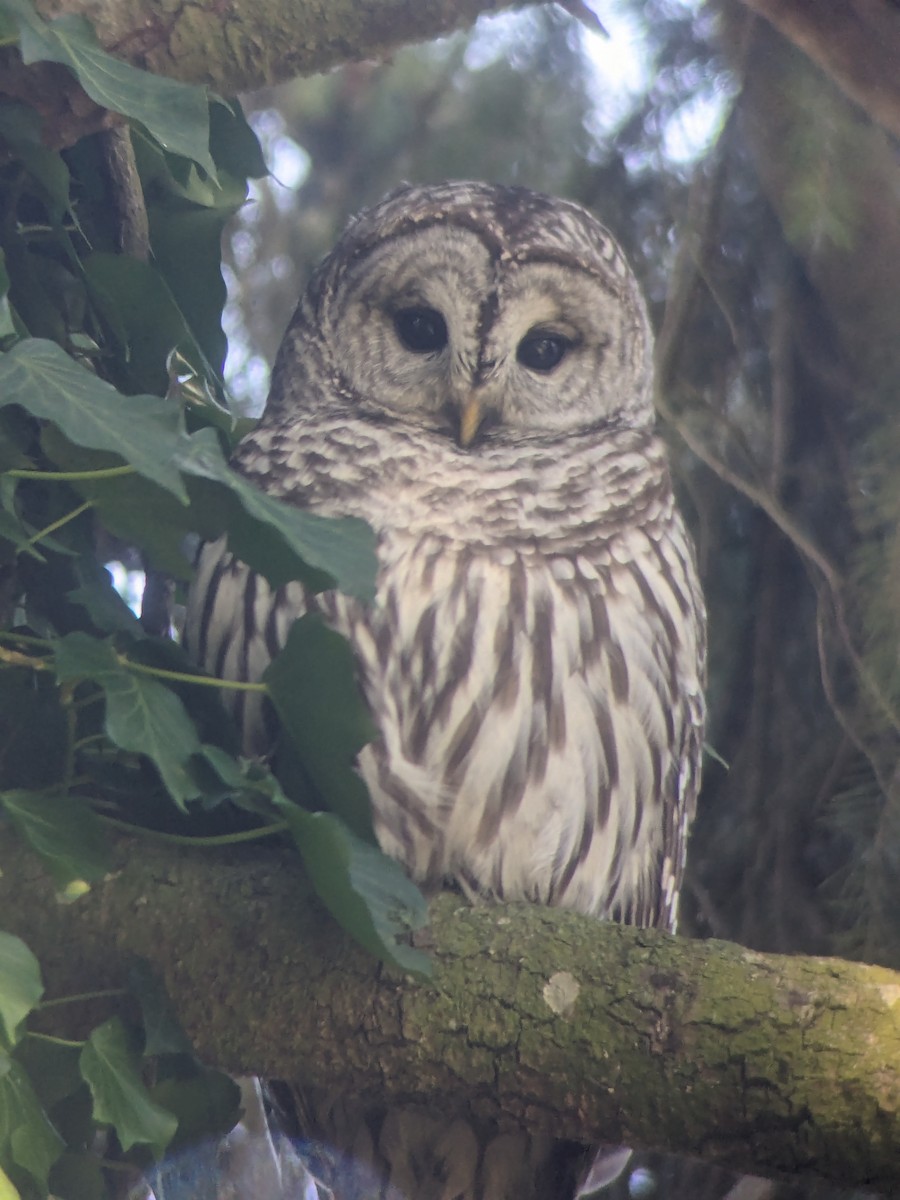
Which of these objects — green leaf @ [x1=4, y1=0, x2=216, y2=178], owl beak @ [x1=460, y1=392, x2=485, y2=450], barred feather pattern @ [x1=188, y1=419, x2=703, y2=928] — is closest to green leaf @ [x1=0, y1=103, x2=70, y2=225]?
green leaf @ [x1=4, y1=0, x2=216, y2=178]

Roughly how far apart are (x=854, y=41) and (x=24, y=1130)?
1.14 meters

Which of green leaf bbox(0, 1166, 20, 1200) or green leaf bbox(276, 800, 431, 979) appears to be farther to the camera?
green leaf bbox(276, 800, 431, 979)

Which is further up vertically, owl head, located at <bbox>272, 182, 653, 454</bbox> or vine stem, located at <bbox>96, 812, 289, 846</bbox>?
owl head, located at <bbox>272, 182, 653, 454</bbox>

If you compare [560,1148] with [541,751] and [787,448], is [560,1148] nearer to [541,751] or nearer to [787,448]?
[541,751]

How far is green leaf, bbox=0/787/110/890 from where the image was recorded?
0.95m

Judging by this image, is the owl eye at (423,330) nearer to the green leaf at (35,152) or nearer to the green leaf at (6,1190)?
the green leaf at (35,152)

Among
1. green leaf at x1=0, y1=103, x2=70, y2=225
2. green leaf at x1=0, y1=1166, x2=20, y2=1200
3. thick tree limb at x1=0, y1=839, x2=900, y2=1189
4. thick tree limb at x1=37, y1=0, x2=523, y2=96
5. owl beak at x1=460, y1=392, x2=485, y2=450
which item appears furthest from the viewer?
owl beak at x1=460, y1=392, x2=485, y2=450

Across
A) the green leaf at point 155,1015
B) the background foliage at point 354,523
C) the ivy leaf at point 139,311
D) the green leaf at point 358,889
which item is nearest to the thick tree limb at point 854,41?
the background foliage at point 354,523

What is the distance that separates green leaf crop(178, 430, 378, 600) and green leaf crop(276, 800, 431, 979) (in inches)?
6.0

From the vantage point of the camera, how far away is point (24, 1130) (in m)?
0.91

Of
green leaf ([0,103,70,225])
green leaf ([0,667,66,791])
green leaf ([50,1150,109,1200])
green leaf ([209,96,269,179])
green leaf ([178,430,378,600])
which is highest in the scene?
green leaf ([209,96,269,179])

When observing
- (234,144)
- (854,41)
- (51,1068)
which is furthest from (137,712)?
(854,41)

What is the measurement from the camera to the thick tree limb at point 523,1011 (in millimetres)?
887

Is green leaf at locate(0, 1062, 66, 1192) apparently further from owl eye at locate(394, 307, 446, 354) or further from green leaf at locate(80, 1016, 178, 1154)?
owl eye at locate(394, 307, 446, 354)
